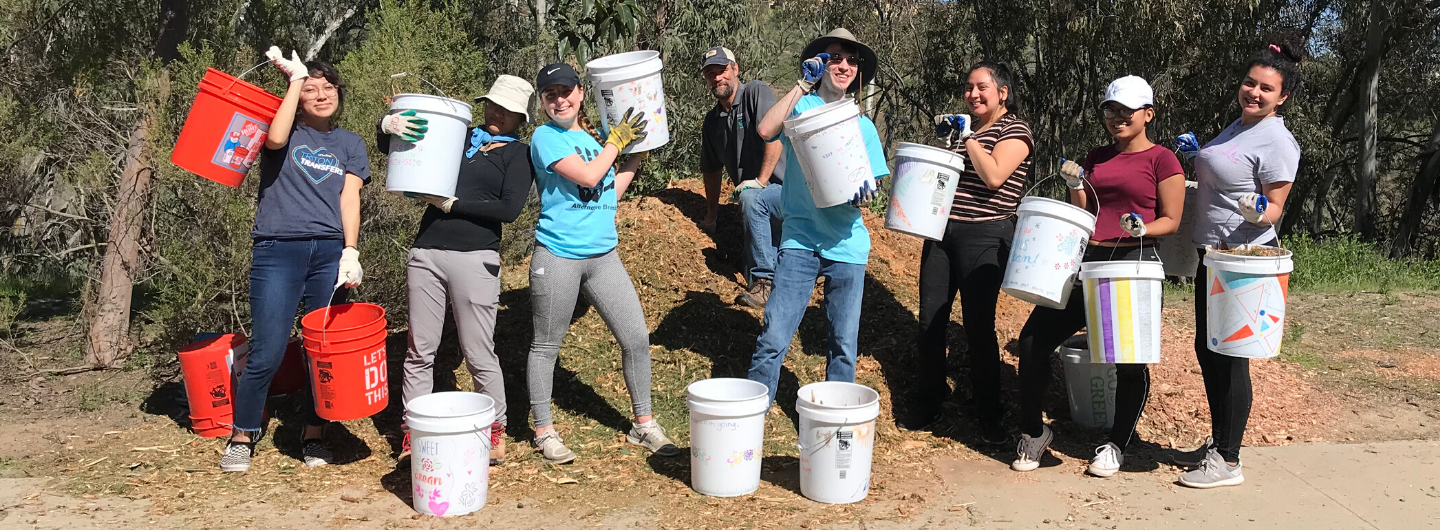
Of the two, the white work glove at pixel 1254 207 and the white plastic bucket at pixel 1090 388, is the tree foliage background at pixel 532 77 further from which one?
the white plastic bucket at pixel 1090 388

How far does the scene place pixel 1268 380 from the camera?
5.41m

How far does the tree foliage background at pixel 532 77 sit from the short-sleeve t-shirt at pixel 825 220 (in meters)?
1.71

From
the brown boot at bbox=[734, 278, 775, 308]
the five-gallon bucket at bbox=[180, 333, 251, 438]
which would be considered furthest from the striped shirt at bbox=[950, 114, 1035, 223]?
the five-gallon bucket at bbox=[180, 333, 251, 438]

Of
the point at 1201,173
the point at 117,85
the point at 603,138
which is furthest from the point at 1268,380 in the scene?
the point at 117,85

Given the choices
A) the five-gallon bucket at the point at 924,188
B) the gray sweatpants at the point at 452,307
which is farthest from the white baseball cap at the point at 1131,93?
the gray sweatpants at the point at 452,307

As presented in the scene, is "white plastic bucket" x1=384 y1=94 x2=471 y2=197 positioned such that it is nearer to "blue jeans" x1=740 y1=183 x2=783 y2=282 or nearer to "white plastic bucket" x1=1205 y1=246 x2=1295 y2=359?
"blue jeans" x1=740 y1=183 x2=783 y2=282

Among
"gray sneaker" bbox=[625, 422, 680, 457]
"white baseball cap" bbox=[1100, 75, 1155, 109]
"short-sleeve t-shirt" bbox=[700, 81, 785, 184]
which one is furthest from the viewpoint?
"short-sleeve t-shirt" bbox=[700, 81, 785, 184]

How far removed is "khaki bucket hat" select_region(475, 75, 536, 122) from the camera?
407 cm

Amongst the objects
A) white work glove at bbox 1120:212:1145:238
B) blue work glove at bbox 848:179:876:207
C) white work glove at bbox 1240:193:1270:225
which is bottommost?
white work glove at bbox 1120:212:1145:238

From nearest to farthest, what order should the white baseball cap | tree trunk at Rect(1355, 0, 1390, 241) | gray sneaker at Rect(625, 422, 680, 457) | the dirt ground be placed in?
the dirt ground → the white baseball cap → gray sneaker at Rect(625, 422, 680, 457) → tree trunk at Rect(1355, 0, 1390, 241)

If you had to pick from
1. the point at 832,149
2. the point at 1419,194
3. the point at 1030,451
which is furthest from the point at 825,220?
the point at 1419,194

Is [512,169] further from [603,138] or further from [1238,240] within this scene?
[1238,240]

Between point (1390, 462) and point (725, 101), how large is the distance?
3.87 metres

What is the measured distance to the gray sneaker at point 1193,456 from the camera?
13.8ft
